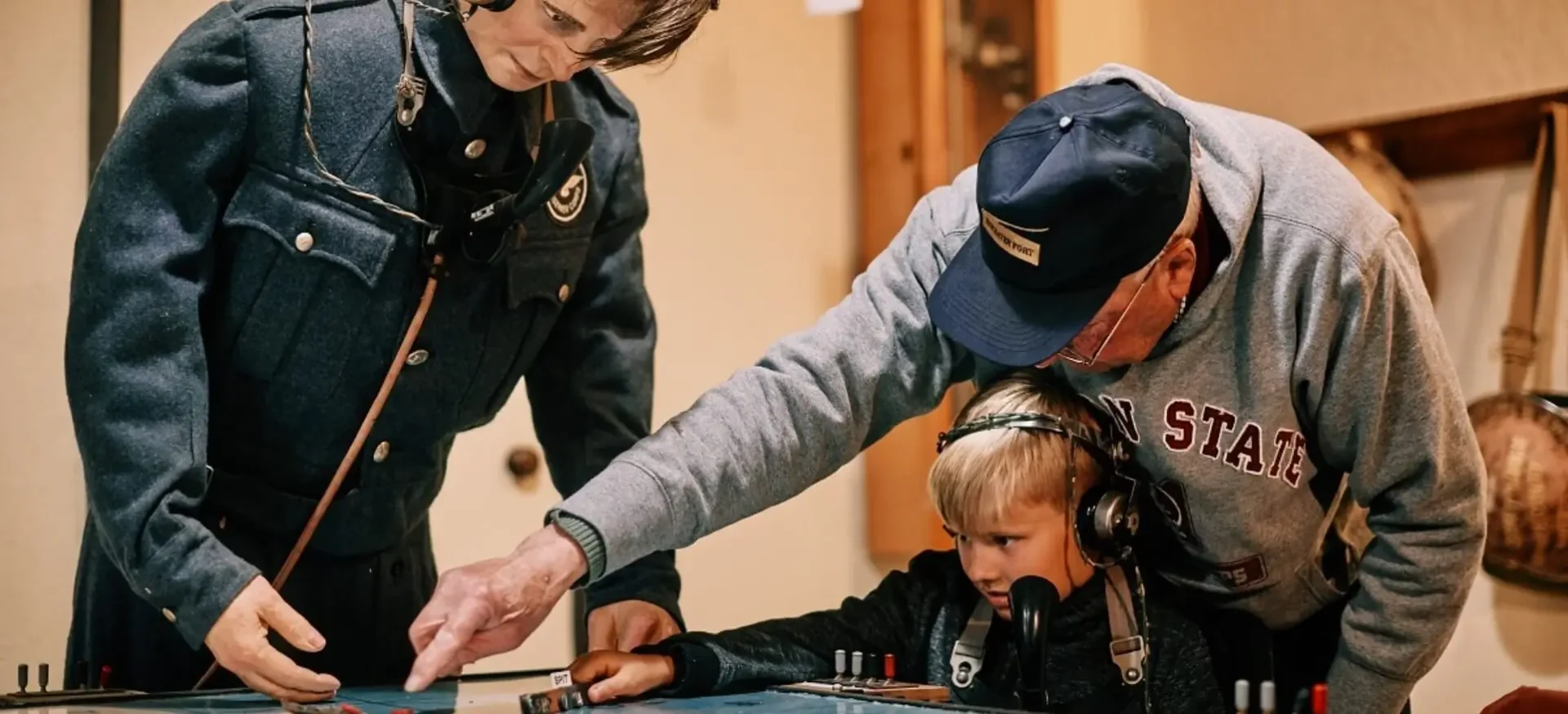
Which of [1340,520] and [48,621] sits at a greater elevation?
[1340,520]

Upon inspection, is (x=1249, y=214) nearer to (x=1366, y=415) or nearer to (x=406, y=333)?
(x=1366, y=415)

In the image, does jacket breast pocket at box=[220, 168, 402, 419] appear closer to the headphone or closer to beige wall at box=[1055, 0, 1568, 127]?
the headphone

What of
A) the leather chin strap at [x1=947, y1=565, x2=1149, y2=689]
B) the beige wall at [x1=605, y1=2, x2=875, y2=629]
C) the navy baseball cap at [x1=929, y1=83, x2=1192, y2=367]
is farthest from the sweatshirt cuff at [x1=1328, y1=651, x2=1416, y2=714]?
the beige wall at [x1=605, y1=2, x2=875, y2=629]

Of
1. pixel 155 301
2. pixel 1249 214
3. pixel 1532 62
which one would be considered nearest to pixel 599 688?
pixel 155 301

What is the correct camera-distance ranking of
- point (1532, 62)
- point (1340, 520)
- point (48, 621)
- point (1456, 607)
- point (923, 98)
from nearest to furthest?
point (1456, 607) → point (1340, 520) → point (48, 621) → point (1532, 62) → point (923, 98)

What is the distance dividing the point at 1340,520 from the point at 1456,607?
0.20m

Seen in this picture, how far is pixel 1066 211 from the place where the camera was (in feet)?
3.91

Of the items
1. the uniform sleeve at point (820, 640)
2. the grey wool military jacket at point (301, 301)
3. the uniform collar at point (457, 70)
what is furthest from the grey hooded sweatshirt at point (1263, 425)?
the uniform collar at point (457, 70)

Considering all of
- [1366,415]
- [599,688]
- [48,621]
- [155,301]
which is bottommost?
[48,621]

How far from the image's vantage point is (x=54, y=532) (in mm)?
1999

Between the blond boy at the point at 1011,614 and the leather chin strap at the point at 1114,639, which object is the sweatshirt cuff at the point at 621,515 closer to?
the blond boy at the point at 1011,614

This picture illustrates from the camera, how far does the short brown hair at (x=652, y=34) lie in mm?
1248

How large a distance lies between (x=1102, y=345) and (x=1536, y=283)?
136 cm

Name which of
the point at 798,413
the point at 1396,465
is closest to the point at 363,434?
the point at 798,413
